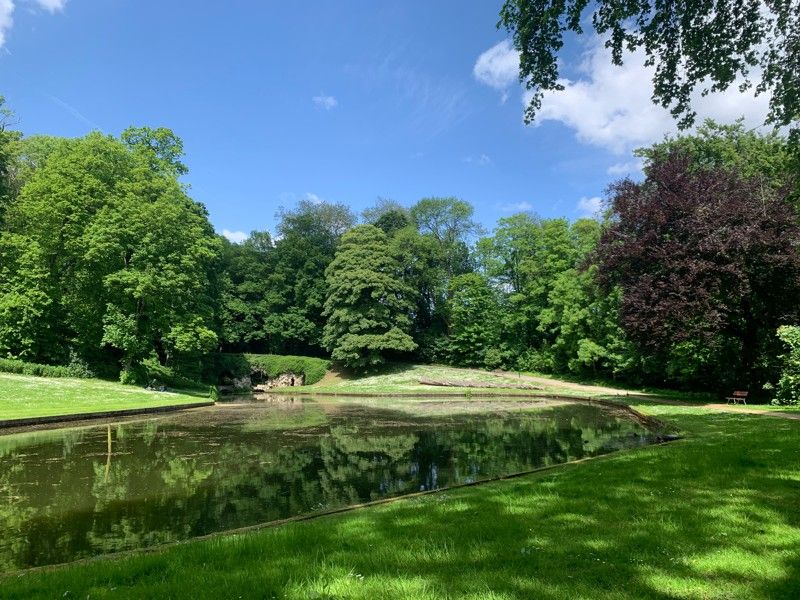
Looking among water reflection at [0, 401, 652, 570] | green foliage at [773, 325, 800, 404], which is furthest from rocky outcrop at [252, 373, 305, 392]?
green foliage at [773, 325, 800, 404]

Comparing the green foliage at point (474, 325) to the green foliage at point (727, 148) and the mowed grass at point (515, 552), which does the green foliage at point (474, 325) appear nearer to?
the green foliage at point (727, 148)

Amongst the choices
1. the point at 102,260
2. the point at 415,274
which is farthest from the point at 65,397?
the point at 415,274

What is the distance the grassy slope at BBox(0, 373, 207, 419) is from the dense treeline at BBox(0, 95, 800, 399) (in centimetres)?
366

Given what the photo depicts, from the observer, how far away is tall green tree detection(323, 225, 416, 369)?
1791 inches

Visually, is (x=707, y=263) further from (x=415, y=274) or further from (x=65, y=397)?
(x=415, y=274)

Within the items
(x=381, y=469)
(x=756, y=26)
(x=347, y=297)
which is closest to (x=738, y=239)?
(x=756, y=26)

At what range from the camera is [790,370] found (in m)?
18.6

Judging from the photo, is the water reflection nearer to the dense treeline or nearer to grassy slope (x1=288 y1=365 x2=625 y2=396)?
the dense treeline

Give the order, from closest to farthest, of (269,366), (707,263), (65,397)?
(707,263) < (65,397) < (269,366)

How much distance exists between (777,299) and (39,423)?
29.6m

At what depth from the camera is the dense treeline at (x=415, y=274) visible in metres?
20.8

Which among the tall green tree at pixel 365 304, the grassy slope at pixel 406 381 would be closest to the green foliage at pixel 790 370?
the grassy slope at pixel 406 381

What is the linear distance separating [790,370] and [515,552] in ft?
65.0

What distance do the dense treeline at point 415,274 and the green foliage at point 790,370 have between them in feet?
0.65
